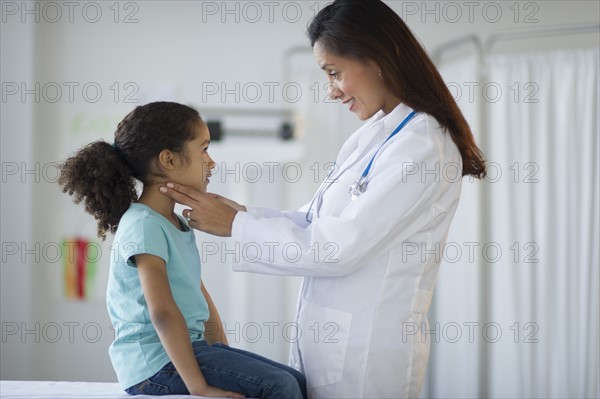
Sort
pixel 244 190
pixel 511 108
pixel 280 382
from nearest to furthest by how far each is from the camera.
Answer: pixel 280 382 < pixel 511 108 < pixel 244 190

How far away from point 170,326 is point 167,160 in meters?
0.40

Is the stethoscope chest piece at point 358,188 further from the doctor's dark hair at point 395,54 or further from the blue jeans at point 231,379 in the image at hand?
the blue jeans at point 231,379

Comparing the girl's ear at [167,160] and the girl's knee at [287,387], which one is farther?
the girl's ear at [167,160]

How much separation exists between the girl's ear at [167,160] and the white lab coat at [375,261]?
0.20 metres

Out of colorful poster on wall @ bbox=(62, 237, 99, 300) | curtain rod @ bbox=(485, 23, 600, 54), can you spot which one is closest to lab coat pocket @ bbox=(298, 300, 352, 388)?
curtain rod @ bbox=(485, 23, 600, 54)

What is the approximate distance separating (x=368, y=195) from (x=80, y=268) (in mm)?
2473

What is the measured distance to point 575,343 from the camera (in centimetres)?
289

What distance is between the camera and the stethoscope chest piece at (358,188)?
63.7 inches

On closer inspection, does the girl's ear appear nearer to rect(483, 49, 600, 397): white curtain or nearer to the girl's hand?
the girl's hand

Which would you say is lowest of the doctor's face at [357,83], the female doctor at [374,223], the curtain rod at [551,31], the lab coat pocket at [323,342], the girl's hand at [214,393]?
the girl's hand at [214,393]

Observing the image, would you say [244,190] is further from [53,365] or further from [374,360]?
[374,360]

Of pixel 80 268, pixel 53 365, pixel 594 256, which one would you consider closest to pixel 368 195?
pixel 594 256

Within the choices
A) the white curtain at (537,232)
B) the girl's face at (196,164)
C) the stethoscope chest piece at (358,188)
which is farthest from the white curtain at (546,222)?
the girl's face at (196,164)

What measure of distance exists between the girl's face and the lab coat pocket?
0.38 metres
